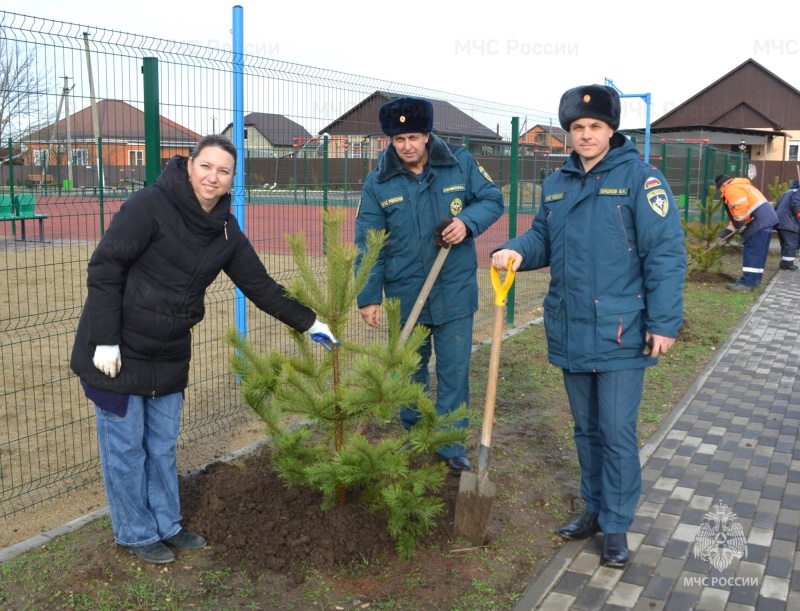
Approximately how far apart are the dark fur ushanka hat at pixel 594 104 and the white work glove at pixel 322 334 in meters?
1.40

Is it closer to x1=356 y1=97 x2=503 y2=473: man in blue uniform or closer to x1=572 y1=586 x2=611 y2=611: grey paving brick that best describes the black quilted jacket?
A: x1=356 y1=97 x2=503 y2=473: man in blue uniform

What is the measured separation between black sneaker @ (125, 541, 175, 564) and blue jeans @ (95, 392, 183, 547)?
23 millimetres

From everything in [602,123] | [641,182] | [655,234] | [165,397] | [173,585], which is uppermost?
[602,123]

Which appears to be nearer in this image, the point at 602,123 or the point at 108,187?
the point at 602,123

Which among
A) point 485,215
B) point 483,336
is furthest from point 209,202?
point 483,336

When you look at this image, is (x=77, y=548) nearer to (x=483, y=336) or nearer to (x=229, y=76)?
(x=229, y=76)

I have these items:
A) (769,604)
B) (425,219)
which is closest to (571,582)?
(769,604)

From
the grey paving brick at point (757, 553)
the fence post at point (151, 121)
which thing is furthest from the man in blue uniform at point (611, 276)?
the fence post at point (151, 121)

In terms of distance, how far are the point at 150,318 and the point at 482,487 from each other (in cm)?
161

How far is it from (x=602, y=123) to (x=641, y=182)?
0.31 m

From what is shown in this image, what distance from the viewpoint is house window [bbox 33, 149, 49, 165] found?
5.02 m

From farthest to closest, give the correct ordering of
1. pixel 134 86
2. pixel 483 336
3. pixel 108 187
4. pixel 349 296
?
pixel 483 336, pixel 108 187, pixel 134 86, pixel 349 296

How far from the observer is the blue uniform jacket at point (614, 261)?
11.0 ft

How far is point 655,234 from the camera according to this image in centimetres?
336
